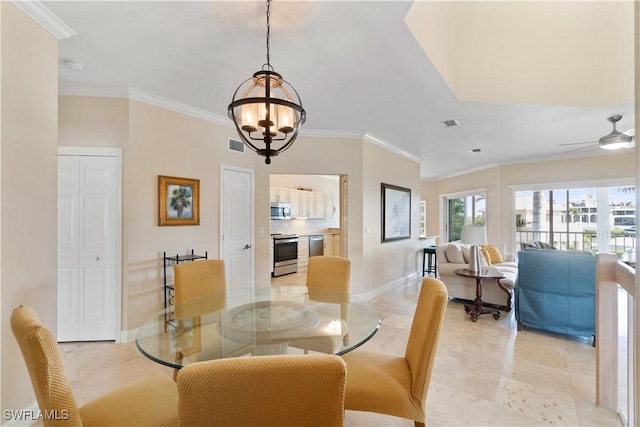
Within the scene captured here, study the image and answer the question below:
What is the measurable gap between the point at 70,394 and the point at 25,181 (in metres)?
1.60

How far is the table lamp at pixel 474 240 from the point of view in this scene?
401cm

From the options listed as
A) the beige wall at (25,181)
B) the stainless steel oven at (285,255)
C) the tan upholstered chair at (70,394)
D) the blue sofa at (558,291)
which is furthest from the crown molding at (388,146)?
the tan upholstered chair at (70,394)

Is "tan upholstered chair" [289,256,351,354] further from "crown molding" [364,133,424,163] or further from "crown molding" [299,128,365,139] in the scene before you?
"crown molding" [364,133,424,163]

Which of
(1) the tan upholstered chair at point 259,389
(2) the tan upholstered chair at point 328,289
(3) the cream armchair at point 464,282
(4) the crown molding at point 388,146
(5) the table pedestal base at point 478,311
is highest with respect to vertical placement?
(4) the crown molding at point 388,146

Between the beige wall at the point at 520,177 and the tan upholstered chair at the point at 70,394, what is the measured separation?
706 centimetres

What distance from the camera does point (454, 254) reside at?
14.9 ft

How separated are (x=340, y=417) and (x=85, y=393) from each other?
7.87 ft

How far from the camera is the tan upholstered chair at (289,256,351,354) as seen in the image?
5.60 ft

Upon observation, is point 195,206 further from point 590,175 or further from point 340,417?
point 590,175

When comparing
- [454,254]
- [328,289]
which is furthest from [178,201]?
[454,254]

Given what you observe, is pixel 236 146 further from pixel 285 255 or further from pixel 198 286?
pixel 285 255

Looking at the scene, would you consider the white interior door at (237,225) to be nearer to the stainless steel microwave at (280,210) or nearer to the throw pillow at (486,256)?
the stainless steel microwave at (280,210)

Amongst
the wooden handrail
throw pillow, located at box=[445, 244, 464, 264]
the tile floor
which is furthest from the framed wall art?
the wooden handrail

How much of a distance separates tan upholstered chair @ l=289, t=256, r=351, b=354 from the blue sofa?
2.22 metres
